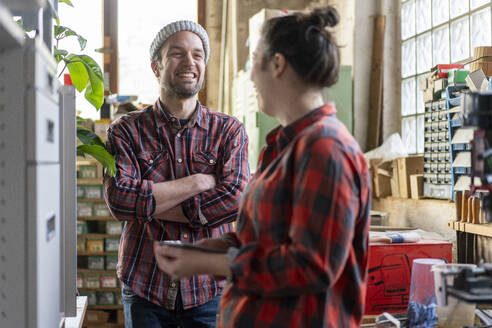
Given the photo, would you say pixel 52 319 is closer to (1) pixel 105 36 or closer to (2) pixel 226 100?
(2) pixel 226 100

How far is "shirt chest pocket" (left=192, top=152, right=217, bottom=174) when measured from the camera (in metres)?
2.00

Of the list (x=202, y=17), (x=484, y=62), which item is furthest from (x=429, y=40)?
(x=202, y=17)

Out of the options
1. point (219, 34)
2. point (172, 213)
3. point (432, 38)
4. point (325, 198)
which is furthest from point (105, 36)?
point (325, 198)

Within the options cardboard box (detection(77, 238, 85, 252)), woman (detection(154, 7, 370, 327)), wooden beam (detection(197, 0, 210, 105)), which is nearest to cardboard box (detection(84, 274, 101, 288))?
cardboard box (detection(77, 238, 85, 252))

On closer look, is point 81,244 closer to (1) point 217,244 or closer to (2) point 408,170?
(2) point 408,170

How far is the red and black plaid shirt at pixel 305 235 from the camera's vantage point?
104 cm

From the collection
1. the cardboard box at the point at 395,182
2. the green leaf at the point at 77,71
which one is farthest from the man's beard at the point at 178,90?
the cardboard box at the point at 395,182

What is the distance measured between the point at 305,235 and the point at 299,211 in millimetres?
46

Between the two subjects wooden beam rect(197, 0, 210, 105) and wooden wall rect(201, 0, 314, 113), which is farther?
wooden beam rect(197, 0, 210, 105)

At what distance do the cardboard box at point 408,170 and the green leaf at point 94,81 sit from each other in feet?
6.47

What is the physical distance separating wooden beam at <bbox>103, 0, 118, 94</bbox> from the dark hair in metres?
5.02

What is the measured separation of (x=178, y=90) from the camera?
1983 mm

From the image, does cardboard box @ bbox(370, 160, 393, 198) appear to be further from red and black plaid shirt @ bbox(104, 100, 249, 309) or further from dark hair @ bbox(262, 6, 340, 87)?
dark hair @ bbox(262, 6, 340, 87)

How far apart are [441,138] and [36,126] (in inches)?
88.7
